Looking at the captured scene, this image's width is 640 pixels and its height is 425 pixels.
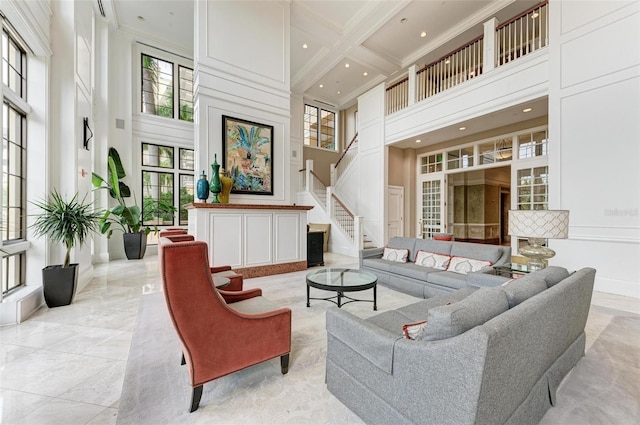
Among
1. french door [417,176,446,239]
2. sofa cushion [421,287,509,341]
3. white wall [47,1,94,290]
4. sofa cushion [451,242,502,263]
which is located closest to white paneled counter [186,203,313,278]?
white wall [47,1,94,290]

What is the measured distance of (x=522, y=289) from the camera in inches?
63.3

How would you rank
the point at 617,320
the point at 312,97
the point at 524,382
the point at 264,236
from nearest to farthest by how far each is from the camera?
the point at 524,382
the point at 617,320
the point at 264,236
the point at 312,97

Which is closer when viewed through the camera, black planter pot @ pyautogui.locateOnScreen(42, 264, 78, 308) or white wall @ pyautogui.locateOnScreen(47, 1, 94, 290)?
black planter pot @ pyautogui.locateOnScreen(42, 264, 78, 308)

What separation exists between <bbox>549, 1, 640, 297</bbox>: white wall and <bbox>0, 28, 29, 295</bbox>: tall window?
7.77m

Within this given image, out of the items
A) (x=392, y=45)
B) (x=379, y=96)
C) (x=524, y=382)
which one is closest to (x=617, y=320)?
(x=524, y=382)

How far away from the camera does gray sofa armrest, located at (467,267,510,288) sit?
2.67m

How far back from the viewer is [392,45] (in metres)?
7.50

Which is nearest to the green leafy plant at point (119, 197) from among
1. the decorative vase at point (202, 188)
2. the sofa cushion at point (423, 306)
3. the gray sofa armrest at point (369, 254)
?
the decorative vase at point (202, 188)

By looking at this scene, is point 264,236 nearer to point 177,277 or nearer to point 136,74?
point 177,277

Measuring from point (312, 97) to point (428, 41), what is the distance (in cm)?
461

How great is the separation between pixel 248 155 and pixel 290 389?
14.2 feet

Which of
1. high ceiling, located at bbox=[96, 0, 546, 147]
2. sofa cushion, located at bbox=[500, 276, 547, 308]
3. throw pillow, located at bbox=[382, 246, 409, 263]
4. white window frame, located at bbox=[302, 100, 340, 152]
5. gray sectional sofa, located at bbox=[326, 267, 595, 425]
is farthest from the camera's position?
white window frame, located at bbox=[302, 100, 340, 152]

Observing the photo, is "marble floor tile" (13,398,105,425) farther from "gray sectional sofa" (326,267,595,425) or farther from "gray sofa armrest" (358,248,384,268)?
"gray sofa armrest" (358,248,384,268)

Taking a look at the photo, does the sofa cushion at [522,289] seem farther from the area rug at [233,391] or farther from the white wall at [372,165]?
the white wall at [372,165]
